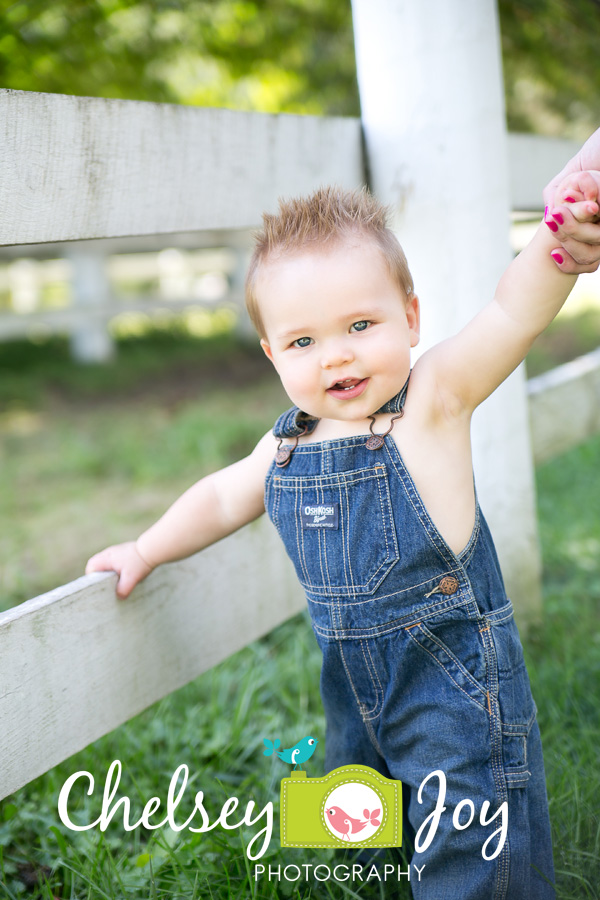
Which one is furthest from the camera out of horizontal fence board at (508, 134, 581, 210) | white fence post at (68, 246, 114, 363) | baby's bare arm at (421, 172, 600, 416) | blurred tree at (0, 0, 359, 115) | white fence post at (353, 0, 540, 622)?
white fence post at (68, 246, 114, 363)

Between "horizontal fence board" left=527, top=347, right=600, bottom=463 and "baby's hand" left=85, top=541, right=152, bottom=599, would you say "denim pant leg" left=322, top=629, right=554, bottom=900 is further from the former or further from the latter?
"horizontal fence board" left=527, top=347, right=600, bottom=463

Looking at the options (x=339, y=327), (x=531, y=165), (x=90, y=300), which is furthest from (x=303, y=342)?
(x=90, y=300)

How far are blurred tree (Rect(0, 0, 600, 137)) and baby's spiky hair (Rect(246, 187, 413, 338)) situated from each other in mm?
1436

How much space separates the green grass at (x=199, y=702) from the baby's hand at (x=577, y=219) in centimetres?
105

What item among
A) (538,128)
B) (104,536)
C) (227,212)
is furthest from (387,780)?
(538,128)

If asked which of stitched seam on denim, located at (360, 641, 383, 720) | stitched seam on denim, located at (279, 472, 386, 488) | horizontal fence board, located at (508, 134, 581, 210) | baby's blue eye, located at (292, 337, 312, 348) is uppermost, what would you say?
horizontal fence board, located at (508, 134, 581, 210)

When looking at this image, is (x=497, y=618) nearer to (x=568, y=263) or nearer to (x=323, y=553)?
(x=323, y=553)

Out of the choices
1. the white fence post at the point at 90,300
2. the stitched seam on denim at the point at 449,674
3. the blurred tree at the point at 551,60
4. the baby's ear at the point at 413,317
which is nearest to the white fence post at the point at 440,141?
the baby's ear at the point at 413,317

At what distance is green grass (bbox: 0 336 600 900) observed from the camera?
1.53 metres

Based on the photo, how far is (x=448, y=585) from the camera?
1.33 m

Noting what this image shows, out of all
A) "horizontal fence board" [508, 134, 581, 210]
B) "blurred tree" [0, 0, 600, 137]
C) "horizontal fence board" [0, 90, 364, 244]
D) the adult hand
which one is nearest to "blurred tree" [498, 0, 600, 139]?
"blurred tree" [0, 0, 600, 137]

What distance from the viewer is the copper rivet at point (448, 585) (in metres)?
1.32

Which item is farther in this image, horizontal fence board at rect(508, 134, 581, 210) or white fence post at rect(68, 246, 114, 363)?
white fence post at rect(68, 246, 114, 363)

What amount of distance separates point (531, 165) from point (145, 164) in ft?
4.71
